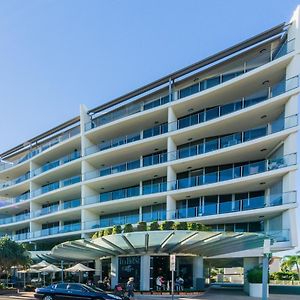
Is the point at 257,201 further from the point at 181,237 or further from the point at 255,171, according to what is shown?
the point at 181,237

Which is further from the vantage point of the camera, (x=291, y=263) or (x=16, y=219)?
(x=291, y=263)

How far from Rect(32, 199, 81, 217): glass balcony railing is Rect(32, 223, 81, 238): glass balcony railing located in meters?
2.15

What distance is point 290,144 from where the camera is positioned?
32.2m

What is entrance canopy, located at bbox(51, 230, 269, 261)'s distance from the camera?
959 inches

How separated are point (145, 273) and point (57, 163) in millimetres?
25196

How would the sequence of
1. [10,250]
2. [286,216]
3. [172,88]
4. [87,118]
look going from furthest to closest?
1. [87,118]
2. [172,88]
3. [10,250]
4. [286,216]

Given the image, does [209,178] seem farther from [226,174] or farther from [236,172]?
[236,172]

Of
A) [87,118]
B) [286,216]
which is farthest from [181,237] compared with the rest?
[87,118]

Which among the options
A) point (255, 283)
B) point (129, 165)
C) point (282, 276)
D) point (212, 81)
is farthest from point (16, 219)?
point (255, 283)

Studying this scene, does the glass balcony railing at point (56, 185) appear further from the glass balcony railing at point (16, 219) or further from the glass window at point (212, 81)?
the glass window at point (212, 81)

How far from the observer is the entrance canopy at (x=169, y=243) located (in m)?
24.4

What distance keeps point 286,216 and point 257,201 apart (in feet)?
9.40

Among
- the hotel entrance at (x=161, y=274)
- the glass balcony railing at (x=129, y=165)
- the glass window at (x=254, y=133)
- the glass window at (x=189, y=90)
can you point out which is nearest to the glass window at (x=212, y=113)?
the glass window at (x=189, y=90)

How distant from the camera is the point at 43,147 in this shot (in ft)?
185
